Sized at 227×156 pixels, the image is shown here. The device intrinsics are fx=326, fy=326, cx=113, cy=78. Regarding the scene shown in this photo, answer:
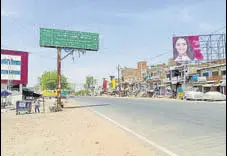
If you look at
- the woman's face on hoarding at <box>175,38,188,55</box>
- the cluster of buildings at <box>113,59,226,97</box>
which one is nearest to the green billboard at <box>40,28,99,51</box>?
the woman's face on hoarding at <box>175,38,188,55</box>

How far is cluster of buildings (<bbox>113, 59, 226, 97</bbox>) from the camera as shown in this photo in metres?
58.9

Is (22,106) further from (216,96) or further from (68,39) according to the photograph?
(216,96)

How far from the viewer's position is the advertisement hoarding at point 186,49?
187 feet

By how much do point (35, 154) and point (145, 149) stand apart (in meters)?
2.88

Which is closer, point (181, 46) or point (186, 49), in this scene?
point (186, 49)

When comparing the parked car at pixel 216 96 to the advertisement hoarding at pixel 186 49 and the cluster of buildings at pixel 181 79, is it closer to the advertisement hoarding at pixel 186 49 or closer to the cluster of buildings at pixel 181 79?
the cluster of buildings at pixel 181 79

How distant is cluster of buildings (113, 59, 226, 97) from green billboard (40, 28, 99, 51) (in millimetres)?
30187

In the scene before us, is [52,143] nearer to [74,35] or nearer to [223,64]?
[74,35]

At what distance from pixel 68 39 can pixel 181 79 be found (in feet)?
148

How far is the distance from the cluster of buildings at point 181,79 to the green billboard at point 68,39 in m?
30.2

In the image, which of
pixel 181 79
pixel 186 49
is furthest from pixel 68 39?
pixel 181 79

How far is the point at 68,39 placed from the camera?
32.1 metres

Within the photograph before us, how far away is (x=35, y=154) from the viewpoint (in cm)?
807

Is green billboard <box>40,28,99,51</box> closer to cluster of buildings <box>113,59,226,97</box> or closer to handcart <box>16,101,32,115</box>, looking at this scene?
handcart <box>16,101,32,115</box>
